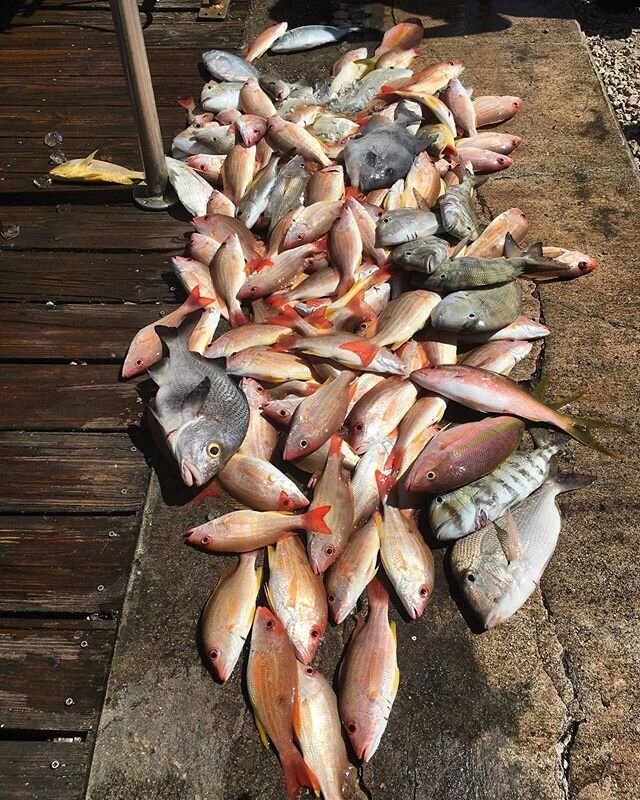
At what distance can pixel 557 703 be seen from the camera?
7.08 feet

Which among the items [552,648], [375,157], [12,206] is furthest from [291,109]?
[552,648]

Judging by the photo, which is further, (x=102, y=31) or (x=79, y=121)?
(x=102, y=31)

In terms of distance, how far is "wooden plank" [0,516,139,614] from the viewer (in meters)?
2.48

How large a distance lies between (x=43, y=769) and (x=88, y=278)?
247cm

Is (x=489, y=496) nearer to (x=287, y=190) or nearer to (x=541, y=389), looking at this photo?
(x=541, y=389)

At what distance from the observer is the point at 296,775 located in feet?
6.67

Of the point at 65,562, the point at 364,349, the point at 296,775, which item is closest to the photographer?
the point at 296,775

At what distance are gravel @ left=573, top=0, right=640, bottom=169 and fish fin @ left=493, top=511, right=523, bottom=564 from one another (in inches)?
142

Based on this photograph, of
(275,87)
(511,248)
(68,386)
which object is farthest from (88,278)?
(511,248)

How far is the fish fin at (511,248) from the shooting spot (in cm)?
335

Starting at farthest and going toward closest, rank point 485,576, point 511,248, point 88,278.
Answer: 1. point 88,278
2. point 511,248
3. point 485,576

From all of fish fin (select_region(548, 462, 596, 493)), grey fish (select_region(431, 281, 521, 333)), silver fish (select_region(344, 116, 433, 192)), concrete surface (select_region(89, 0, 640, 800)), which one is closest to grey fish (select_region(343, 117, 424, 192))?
silver fish (select_region(344, 116, 433, 192))

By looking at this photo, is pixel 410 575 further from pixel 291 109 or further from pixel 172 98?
pixel 172 98

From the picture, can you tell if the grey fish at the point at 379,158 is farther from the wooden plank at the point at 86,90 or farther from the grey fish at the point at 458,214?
the wooden plank at the point at 86,90
